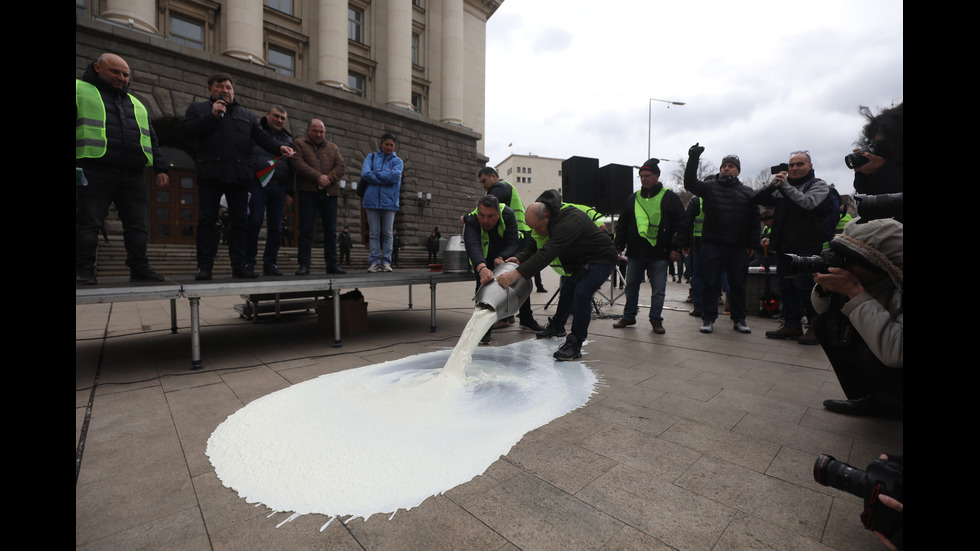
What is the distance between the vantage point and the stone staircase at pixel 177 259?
10297 mm

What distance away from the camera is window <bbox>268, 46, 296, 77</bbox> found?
16.8m

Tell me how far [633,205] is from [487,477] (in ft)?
14.6

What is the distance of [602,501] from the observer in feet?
4.87

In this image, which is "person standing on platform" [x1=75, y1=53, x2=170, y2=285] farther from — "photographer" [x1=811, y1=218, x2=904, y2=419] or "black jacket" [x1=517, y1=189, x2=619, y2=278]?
"photographer" [x1=811, y1=218, x2=904, y2=419]

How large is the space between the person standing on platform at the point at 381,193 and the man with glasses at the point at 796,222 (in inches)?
172

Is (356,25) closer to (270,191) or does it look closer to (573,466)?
(270,191)

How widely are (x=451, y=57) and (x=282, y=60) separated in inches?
300

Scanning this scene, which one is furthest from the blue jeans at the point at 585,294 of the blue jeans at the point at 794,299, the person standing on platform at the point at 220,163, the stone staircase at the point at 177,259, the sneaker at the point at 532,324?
the stone staircase at the point at 177,259

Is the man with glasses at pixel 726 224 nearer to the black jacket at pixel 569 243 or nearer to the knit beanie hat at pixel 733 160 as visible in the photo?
the knit beanie hat at pixel 733 160

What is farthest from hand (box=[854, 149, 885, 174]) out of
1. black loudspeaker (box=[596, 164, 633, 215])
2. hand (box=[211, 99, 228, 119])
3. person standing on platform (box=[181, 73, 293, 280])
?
hand (box=[211, 99, 228, 119])

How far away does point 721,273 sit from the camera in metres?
4.84

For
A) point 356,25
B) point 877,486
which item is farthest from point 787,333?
point 356,25
